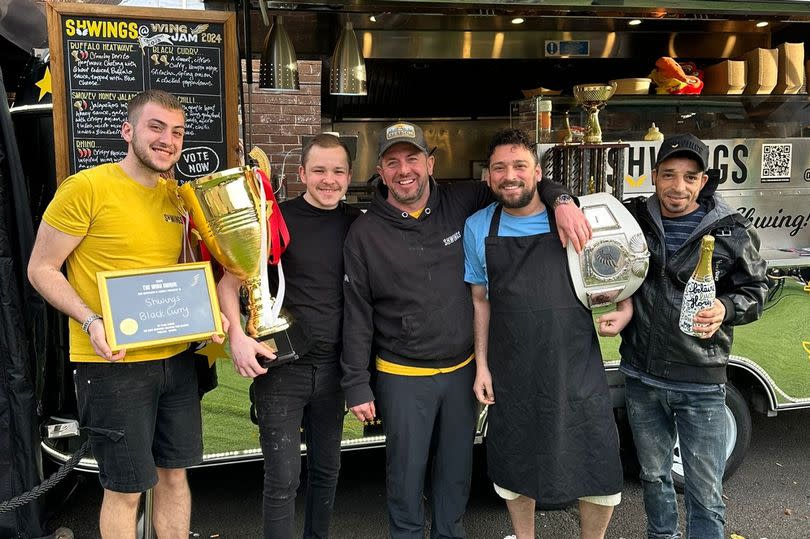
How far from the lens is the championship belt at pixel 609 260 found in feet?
7.96

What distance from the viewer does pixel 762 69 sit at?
464cm

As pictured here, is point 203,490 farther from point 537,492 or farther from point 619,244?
point 619,244

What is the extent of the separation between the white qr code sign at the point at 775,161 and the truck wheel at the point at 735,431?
1564mm

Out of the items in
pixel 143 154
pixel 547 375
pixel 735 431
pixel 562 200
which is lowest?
pixel 735 431

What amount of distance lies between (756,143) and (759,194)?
1.13ft

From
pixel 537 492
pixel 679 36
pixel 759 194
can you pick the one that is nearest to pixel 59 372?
pixel 537 492

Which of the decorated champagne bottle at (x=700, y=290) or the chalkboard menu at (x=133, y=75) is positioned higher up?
the chalkboard menu at (x=133, y=75)

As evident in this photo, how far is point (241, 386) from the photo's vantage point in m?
3.16

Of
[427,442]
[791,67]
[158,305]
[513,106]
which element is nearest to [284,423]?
[427,442]

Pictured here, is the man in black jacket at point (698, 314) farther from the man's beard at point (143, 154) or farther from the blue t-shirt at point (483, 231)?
the man's beard at point (143, 154)

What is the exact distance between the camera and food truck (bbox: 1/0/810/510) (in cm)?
315

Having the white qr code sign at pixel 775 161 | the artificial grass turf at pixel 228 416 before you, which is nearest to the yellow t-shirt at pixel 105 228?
the artificial grass turf at pixel 228 416

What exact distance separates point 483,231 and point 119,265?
1383 millimetres

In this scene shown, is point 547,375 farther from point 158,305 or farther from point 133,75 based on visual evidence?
point 133,75
